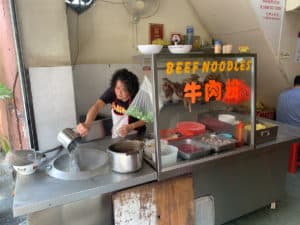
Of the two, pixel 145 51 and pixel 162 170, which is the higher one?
pixel 145 51

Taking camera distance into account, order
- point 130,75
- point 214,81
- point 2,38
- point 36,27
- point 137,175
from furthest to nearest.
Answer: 1. point 2,38
2. point 36,27
3. point 130,75
4. point 214,81
5. point 137,175

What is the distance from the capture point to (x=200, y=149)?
1473 mm

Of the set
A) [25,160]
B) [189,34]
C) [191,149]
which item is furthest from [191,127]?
[189,34]

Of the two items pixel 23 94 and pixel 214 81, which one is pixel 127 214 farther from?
pixel 23 94

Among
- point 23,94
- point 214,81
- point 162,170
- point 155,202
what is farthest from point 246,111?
point 23,94

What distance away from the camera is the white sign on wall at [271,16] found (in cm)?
265

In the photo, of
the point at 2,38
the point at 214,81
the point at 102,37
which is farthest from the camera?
the point at 102,37

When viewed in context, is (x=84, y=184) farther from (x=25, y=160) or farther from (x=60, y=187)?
(x=25, y=160)

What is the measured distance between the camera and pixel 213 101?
1.58 m

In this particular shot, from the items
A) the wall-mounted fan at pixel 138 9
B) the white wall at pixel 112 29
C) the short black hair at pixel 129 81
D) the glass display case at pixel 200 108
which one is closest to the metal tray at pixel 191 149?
the glass display case at pixel 200 108

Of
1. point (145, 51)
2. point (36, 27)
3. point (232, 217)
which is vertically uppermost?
point (36, 27)

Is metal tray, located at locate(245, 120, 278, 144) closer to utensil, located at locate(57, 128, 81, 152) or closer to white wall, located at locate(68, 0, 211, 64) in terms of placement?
utensil, located at locate(57, 128, 81, 152)

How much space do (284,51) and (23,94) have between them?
3.04 m

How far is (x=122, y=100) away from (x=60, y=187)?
0.90 m
